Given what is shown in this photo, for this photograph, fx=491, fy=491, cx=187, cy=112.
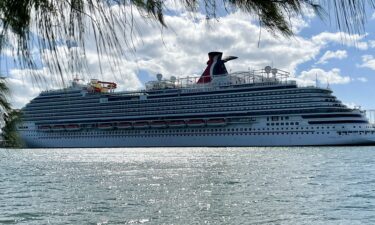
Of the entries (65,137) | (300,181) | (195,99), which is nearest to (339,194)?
(300,181)

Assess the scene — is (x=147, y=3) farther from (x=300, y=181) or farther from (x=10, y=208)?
(x=300, y=181)

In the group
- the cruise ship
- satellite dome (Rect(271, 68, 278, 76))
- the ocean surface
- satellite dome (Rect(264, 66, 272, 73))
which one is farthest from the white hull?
the ocean surface

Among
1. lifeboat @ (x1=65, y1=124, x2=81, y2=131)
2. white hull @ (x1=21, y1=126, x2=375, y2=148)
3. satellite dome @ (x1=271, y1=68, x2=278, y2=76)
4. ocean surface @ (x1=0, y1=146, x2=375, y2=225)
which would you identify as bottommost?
ocean surface @ (x1=0, y1=146, x2=375, y2=225)

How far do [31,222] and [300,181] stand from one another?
1267 cm

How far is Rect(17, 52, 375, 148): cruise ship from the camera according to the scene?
64.4 metres

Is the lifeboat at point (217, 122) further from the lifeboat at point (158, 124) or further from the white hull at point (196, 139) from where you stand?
the lifeboat at point (158, 124)

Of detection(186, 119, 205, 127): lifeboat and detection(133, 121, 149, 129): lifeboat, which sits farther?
detection(133, 121, 149, 129): lifeboat

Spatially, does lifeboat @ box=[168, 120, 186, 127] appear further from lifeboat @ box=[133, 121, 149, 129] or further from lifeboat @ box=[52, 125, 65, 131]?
lifeboat @ box=[52, 125, 65, 131]

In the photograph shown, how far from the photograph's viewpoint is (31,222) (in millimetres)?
12641

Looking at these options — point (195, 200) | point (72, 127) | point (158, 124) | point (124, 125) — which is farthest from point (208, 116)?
point (195, 200)

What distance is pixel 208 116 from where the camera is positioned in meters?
70.8

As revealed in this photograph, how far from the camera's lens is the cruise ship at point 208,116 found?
211 feet

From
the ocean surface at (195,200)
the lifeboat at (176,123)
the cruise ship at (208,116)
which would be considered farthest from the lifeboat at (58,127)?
the ocean surface at (195,200)

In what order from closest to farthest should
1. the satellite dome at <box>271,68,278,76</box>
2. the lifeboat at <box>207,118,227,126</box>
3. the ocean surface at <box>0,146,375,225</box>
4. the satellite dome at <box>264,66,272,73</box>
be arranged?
the ocean surface at <box>0,146,375,225</box> → the lifeboat at <box>207,118,227,126</box> → the satellite dome at <box>271,68,278,76</box> → the satellite dome at <box>264,66,272,73</box>
